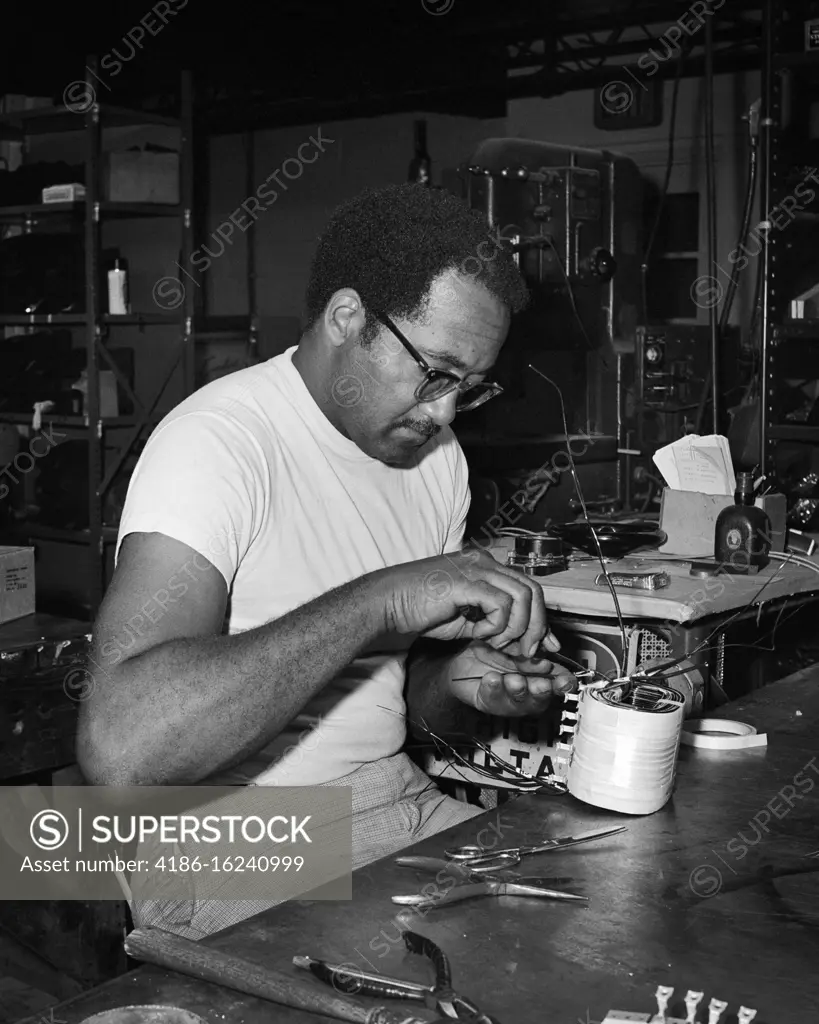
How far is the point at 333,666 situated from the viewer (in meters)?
1.49

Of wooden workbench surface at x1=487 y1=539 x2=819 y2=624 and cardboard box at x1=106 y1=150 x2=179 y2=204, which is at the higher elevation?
cardboard box at x1=106 y1=150 x2=179 y2=204

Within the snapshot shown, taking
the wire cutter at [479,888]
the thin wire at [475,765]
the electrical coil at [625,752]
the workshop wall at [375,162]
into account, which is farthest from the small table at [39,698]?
the workshop wall at [375,162]

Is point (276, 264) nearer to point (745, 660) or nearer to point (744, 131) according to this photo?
Answer: point (744, 131)

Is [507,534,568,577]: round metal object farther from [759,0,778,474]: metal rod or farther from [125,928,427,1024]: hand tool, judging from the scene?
[125,928,427,1024]: hand tool

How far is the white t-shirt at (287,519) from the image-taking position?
1.54 metres

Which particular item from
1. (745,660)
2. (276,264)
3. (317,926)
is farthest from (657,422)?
(276,264)

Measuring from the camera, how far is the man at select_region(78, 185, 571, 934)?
4.71 ft

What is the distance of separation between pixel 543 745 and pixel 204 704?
5.36ft

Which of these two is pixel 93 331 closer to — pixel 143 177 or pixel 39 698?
pixel 143 177

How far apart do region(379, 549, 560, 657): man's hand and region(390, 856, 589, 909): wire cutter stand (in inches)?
13.5

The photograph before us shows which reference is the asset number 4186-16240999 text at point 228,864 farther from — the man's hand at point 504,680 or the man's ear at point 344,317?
the man's ear at point 344,317

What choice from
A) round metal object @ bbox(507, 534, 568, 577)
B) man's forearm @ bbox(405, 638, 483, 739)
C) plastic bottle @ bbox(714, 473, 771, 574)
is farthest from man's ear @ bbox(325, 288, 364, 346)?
plastic bottle @ bbox(714, 473, 771, 574)

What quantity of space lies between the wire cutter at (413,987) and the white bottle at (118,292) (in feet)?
15.7

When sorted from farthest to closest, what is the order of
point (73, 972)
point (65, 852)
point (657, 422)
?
point (657, 422)
point (65, 852)
point (73, 972)
